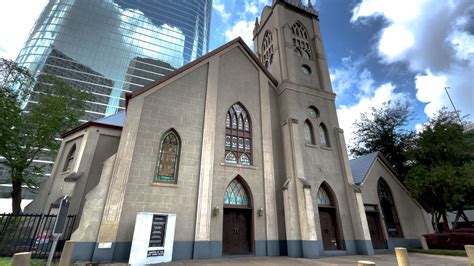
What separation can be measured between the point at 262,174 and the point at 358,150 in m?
20.0

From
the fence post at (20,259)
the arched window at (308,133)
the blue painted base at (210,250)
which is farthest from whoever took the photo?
the arched window at (308,133)

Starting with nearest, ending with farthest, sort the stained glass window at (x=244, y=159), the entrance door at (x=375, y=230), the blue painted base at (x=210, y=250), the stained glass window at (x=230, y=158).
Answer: the blue painted base at (x=210, y=250) → the stained glass window at (x=230, y=158) → the stained glass window at (x=244, y=159) → the entrance door at (x=375, y=230)

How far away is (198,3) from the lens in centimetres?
9938

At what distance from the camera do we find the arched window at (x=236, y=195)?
11.6 metres

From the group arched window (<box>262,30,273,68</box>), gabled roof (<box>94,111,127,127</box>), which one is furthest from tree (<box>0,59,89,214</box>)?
arched window (<box>262,30,273,68</box>)

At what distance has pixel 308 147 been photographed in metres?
14.0

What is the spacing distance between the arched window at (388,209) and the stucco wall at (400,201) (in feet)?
0.76

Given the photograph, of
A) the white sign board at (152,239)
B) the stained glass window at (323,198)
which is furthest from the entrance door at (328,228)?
the white sign board at (152,239)

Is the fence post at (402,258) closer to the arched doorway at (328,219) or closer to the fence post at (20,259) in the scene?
the fence post at (20,259)

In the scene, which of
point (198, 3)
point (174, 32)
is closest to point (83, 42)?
point (174, 32)

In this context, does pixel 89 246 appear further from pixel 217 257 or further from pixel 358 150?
pixel 358 150

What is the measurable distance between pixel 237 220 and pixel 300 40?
15.6m

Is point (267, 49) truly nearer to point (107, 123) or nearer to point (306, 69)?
point (306, 69)

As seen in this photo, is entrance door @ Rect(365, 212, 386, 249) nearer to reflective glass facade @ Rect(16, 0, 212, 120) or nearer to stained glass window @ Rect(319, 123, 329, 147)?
stained glass window @ Rect(319, 123, 329, 147)
